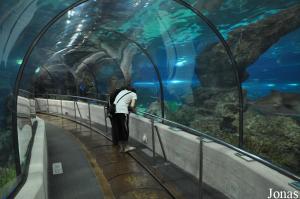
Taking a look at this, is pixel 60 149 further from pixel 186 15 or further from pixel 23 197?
pixel 186 15

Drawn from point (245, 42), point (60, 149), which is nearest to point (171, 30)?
point (245, 42)

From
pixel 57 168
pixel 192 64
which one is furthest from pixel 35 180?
pixel 192 64

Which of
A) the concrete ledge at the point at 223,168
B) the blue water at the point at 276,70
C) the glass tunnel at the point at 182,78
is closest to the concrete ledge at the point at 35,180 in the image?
the glass tunnel at the point at 182,78

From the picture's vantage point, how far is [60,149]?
23.9 feet

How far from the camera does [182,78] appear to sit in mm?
20094

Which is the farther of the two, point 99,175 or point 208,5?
point 208,5

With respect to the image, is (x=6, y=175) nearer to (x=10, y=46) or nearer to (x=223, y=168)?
(x=10, y=46)

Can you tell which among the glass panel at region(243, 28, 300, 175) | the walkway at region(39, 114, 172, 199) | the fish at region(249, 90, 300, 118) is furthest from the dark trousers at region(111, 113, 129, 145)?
the fish at region(249, 90, 300, 118)

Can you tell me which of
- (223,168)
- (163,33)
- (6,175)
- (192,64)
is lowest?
(223,168)

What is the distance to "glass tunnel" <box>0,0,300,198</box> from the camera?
3.23 metres

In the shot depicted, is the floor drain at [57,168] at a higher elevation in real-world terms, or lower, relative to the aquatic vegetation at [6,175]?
lower

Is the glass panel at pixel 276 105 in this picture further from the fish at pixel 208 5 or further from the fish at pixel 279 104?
the fish at pixel 208 5

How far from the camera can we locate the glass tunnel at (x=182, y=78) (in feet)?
10.6

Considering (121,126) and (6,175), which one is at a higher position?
(6,175)
